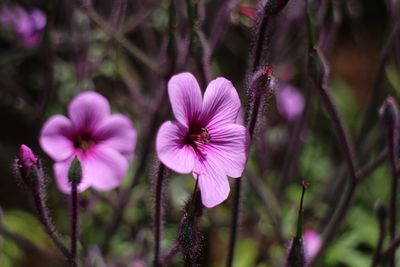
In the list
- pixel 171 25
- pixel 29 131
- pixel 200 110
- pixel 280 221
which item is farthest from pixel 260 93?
pixel 29 131

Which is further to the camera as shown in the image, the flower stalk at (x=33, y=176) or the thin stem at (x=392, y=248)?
the thin stem at (x=392, y=248)

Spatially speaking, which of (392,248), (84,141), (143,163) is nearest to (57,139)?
(84,141)

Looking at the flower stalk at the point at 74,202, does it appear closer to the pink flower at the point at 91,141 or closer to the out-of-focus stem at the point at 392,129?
the pink flower at the point at 91,141

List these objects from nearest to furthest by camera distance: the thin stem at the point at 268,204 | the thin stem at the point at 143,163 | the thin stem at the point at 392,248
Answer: the thin stem at the point at 392,248 < the thin stem at the point at 143,163 < the thin stem at the point at 268,204

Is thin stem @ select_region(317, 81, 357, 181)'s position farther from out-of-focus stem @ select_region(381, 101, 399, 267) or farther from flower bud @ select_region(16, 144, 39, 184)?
flower bud @ select_region(16, 144, 39, 184)

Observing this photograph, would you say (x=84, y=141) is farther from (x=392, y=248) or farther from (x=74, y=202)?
(x=392, y=248)

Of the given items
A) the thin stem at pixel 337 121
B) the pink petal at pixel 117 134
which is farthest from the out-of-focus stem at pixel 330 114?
the pink petal at pixel 117 134

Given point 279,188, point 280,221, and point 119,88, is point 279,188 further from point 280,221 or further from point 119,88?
point 119,88
